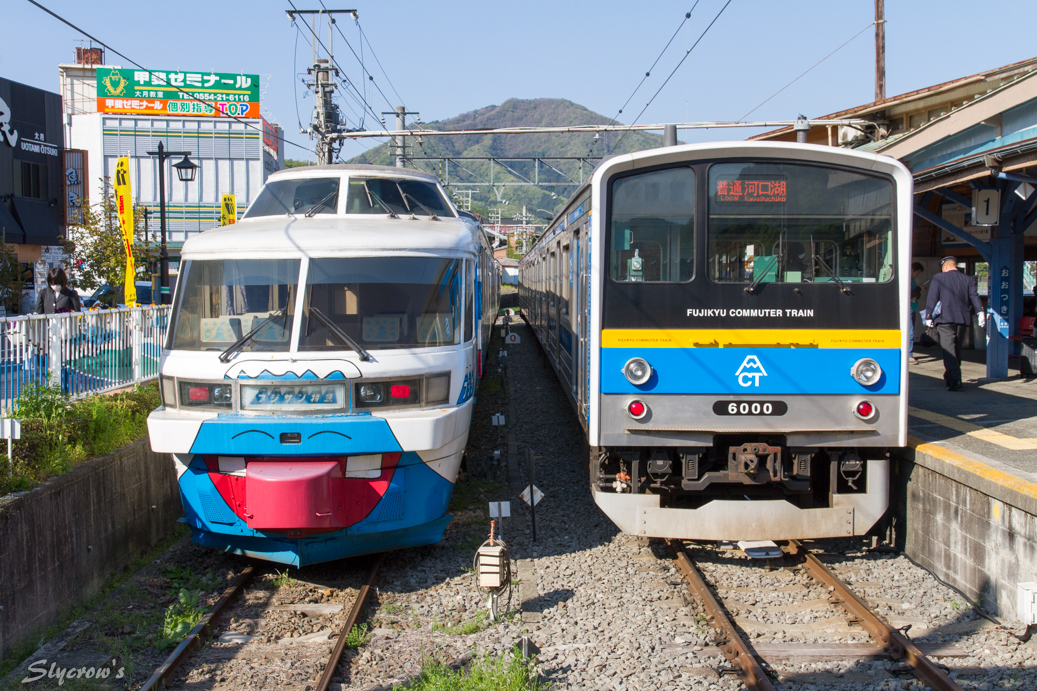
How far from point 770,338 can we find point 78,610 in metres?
5.11

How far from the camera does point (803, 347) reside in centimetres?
598

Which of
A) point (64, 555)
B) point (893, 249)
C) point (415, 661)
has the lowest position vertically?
point (415, 661)

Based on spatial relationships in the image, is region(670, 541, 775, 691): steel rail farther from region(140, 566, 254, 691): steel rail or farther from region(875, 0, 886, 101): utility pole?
region(875, 0, 886, 101): utility pole

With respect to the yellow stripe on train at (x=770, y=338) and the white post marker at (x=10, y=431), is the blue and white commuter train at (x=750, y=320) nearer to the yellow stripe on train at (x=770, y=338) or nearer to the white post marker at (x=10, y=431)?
the yellow stripe on train at (x=770, y=338)

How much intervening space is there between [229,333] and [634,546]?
3666 millimetres

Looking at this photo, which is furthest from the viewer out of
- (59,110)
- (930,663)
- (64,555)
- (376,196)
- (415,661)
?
(59,110)

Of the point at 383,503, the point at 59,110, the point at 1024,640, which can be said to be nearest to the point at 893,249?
the point at 1024,640

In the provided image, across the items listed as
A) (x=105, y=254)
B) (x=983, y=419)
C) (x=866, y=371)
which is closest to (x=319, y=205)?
(x=866, y=371)

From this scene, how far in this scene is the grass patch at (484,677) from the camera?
428cm

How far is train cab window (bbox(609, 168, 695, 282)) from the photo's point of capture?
6082 mm

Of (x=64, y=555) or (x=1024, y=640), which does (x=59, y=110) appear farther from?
(x=1024, y=640)

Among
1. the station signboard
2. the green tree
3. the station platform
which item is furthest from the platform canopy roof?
the station signboard

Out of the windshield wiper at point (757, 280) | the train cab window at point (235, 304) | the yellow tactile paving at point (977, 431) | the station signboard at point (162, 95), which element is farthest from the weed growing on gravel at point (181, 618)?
the station signboard at point (162, 95)

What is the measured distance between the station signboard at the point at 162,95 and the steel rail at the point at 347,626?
1903 inches
